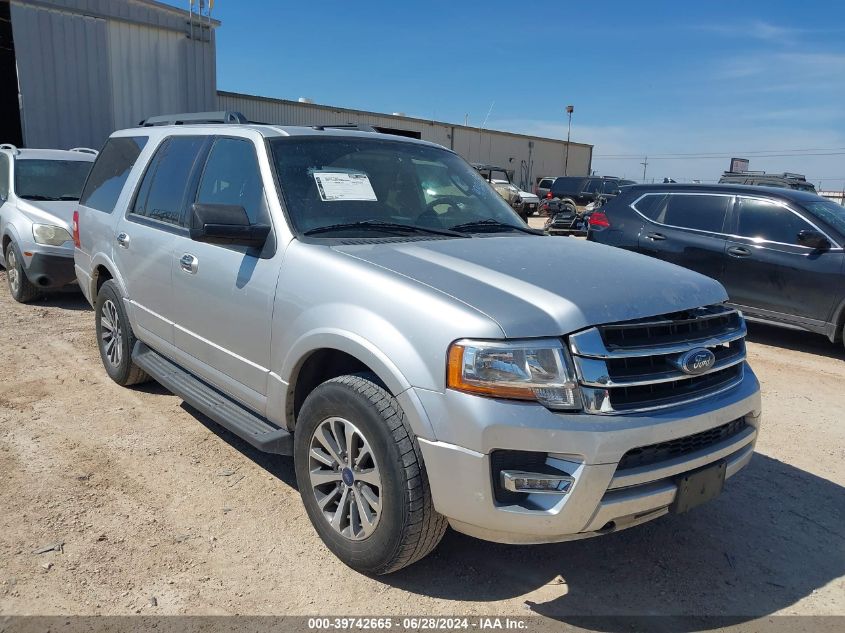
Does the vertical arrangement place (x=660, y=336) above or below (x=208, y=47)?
below

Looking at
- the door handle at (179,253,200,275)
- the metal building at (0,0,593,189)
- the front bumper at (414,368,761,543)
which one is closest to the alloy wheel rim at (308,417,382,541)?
the front bumper at (414,368,761,543)

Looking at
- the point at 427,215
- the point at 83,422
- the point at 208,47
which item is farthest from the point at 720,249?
the point at 208,47

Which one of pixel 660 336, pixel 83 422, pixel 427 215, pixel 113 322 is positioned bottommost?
pixel 83 422

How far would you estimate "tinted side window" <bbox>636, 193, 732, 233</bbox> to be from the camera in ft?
25.1

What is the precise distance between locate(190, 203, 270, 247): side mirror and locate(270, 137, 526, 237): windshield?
0.21 meters

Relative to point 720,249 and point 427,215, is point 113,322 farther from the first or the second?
point 720,249

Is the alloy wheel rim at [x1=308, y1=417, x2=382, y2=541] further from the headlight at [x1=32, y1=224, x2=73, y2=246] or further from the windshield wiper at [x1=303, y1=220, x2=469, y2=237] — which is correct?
the headlight at [x1=32, y1=224, x2=73, y2=246]

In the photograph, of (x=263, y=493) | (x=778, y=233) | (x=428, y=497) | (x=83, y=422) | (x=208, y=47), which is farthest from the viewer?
(x=208, y=47)

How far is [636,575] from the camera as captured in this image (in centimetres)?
299

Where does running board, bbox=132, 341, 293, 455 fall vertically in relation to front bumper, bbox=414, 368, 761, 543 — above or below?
below

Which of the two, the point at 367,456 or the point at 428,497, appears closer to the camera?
the point at 428,497

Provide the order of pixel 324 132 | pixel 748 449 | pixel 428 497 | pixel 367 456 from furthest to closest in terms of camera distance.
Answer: pixel 324 132 < pixel 748 449 < pixel 367 456 < pixel 428 497

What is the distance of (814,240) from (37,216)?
8529mm

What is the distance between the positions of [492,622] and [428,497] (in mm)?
596
